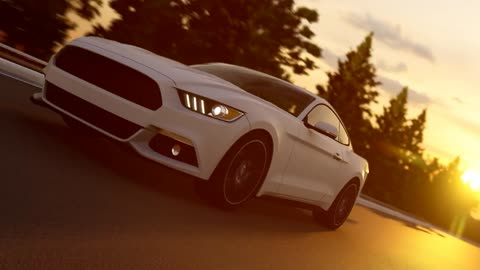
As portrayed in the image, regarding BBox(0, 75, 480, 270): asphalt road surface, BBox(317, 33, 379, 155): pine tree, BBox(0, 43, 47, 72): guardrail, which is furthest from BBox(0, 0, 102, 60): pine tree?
BBox(317, 33, 379, 155): pine tree

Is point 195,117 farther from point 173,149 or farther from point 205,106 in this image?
point 173,149

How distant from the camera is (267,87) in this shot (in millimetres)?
8016

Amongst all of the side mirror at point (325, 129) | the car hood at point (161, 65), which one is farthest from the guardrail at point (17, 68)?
the side mirror at point (325, 129)

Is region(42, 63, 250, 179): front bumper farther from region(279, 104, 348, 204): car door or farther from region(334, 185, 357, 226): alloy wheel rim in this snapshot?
region(334, 185, 357, 226): alloy wheel rim

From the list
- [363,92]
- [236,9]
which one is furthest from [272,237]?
[363,92]

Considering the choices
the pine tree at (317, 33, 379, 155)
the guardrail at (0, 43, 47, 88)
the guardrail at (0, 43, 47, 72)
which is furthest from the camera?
the pine tree at (317, 33, 379, 155)

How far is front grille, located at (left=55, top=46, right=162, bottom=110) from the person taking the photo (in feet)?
20.9

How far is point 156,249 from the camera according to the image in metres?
4.98

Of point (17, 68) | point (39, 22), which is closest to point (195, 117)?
point (17, 68)

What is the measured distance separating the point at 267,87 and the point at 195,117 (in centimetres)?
199

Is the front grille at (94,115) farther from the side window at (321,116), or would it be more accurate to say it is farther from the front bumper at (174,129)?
the side window at (321,116)

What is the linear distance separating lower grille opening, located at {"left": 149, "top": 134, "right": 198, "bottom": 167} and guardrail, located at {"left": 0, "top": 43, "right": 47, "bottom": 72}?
6.46 meters

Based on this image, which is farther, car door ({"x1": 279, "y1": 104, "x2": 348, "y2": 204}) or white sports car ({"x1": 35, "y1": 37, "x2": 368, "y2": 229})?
car door ({"x1": 279, "y1": 104, "x2": 348, "y2": 204})

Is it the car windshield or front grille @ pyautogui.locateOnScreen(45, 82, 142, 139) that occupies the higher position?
Result: the car windshield
